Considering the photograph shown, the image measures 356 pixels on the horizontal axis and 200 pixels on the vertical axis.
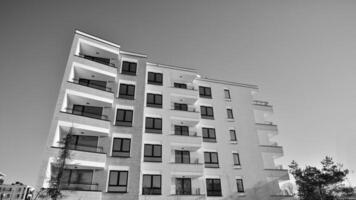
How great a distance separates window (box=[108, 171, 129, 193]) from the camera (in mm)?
18669

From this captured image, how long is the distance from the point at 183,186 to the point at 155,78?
1406 cm

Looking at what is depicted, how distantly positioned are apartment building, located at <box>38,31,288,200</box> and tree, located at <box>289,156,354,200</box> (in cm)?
253

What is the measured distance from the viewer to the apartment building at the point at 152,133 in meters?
19.0

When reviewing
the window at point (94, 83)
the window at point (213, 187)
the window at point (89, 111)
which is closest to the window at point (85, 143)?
the window at point (89, 111)

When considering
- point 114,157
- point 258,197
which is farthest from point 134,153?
point 258,197

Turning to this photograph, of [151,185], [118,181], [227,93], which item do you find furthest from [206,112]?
[118,181]

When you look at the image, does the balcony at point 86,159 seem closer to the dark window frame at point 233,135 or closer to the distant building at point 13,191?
the dark window frame at point 233,135

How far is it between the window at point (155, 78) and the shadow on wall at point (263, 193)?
1630 centimetres

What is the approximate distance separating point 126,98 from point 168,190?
11146 millimetres

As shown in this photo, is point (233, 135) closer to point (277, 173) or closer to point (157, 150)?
point (277, 173)

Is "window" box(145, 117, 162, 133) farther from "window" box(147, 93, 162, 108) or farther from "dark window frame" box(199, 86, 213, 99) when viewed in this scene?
"dark window frame" box(199, 86, 213, 99)

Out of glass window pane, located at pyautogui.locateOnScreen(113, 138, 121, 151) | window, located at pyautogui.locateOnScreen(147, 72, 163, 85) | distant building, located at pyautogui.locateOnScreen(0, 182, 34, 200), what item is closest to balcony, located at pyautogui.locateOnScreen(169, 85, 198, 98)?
window, located at pyautogui.locateOnScreen(147, 72, 163, 85)

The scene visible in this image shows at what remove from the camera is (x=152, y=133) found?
2289 cm

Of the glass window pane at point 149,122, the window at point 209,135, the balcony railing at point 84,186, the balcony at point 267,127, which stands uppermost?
the balcony at point 267,127
